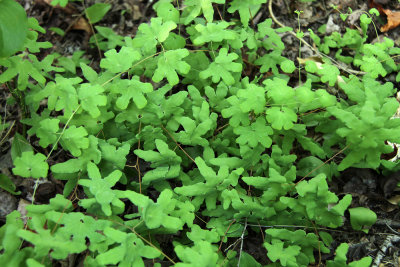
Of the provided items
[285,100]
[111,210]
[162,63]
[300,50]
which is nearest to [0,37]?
[162,63]

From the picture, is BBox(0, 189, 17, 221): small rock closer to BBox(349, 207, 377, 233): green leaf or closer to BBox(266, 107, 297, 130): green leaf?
BBox(266, 107, 297, 130): green leaf

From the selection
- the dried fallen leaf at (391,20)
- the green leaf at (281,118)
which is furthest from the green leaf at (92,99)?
the dried fallen leaf at (391,20)

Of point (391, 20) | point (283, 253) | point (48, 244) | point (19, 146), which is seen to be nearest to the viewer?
point (48, 244)

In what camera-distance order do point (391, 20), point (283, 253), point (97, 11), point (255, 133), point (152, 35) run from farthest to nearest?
point (97, 11) < point (391, 20) < point (152, 35) < point (255, 133) < point (283, 253)

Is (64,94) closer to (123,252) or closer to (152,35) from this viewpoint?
(152,35)

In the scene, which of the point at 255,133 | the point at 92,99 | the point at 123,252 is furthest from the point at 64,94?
the point at 255,133

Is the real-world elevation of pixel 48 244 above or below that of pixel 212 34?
below

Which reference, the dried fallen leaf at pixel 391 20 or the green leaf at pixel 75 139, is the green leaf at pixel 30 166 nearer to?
the green leaf at pixel 75 139
